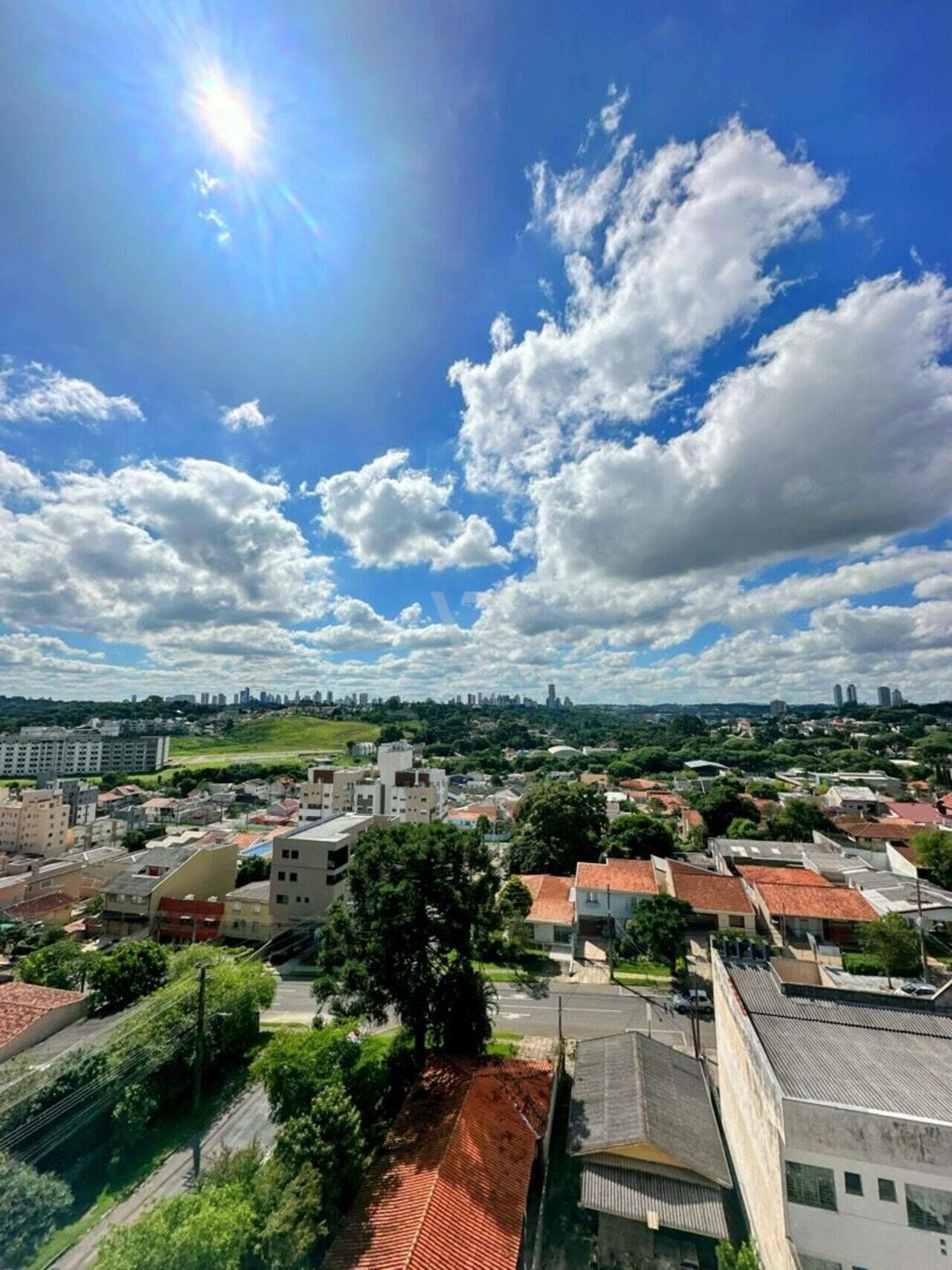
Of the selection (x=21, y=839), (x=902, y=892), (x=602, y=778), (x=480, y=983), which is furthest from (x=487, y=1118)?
(x=602, y=778)

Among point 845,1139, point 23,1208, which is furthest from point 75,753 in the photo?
point 845,1139

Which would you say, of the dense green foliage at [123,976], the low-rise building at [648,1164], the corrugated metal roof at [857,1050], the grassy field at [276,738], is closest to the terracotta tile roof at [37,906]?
the dense green foliage at [123,976]

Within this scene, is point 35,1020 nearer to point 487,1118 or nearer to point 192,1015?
point 192,1015

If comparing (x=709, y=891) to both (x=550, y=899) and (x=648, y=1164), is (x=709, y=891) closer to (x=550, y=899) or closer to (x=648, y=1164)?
(x=550, y=899)

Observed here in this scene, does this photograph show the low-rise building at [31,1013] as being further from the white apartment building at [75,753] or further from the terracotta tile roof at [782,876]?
the white apartment building at [75,753]

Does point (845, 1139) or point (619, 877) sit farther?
point (619, 877)
